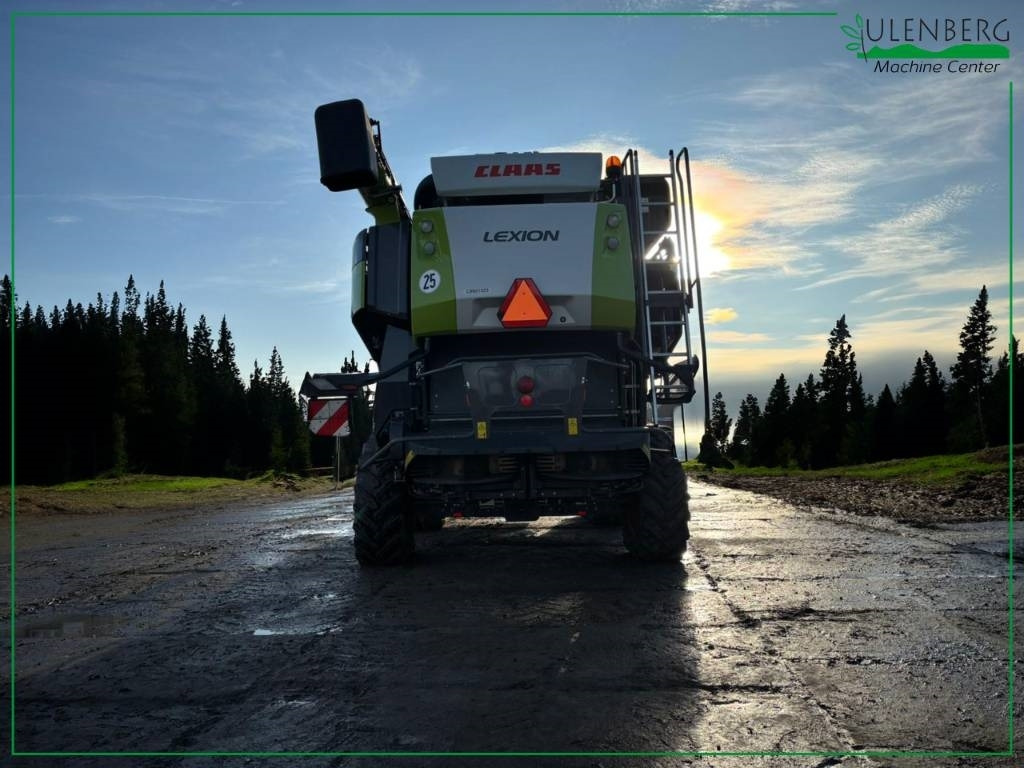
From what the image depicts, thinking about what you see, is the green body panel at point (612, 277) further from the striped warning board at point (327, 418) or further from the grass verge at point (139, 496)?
the striped warning board at point (327, 418)

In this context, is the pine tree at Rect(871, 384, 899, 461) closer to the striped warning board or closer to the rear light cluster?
the striped warning board

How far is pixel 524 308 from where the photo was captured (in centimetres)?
876

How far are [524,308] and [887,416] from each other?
98354mm

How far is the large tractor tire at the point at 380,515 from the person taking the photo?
29.2 ft

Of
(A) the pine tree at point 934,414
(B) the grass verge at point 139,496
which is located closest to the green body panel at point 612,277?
(B) the grass verge at point 139,496

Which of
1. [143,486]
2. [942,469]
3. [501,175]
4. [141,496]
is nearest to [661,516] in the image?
[501,175]

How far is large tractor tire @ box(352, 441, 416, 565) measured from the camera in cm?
890

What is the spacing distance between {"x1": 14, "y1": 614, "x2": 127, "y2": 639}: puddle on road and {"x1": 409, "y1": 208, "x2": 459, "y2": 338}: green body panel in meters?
3.86

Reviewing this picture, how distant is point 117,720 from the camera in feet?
14.2

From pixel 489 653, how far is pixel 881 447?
330 ft

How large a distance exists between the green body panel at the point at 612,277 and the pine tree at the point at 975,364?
60.5 meters

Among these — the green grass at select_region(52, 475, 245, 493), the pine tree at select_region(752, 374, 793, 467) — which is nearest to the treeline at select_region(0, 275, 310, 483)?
the green grass at select_region(52, 475, 245, 493)

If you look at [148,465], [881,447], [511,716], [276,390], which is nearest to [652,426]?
[511,716]

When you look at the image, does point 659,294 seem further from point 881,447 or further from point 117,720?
point 881,447
